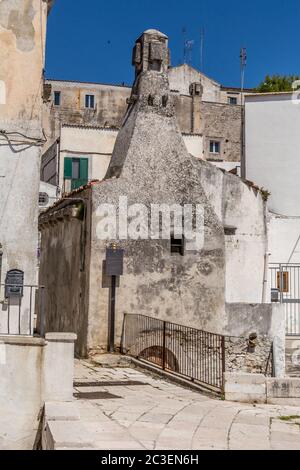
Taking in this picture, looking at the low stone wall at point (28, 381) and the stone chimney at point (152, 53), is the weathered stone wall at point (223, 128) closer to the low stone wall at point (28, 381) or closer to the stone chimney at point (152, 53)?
the stone chimney at point (152, 53)

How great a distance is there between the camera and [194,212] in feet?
63.1

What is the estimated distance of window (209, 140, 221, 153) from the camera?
2083 inches

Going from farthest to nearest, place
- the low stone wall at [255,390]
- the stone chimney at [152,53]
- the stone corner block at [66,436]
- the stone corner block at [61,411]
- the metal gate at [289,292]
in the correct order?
the metal gate at [289,292] < the stone chimney at [152,53] < the low stone wall at [255,390] < the stone corner block at [61,411] < the stone corner block at [66,436]

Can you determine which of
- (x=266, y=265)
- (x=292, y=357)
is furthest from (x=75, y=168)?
(x=292, y=357)

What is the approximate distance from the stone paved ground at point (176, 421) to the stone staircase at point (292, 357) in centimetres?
780

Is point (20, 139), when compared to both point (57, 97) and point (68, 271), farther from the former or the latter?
point (57, 97)

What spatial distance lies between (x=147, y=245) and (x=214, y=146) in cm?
3590

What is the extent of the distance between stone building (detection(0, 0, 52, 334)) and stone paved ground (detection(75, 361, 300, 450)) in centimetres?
332

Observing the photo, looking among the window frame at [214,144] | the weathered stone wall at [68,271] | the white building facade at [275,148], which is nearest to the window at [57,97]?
the window frame at [214,144]

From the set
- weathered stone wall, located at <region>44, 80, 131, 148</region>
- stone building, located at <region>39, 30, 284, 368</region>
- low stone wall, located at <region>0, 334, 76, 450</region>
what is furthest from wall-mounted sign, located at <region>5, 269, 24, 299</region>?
weathered stone wall, located at <region>44, 80, 131, 148</region>

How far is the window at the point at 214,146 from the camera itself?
52.9m

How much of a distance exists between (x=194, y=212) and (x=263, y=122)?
1261 cm

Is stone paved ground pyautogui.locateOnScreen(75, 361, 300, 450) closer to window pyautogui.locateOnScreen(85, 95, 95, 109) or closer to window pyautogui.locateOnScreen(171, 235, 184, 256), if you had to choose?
window pyautogui.locateOnScreen(171, 235, 184, 256)
